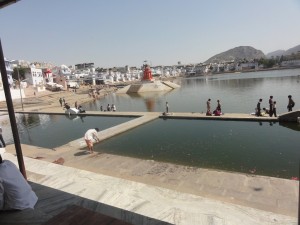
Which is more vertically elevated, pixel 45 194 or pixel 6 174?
pixel 6 174

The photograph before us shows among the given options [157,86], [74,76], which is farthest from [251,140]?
[74,76]

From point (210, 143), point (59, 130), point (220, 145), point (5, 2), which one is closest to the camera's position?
point (5, 2)

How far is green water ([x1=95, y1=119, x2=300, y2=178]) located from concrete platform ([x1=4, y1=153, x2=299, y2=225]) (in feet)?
6.96

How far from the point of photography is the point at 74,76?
11706 centimetres

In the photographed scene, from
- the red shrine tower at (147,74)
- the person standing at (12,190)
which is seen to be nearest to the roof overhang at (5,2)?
the person standing at (12,190)

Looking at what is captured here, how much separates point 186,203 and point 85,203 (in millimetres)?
2314

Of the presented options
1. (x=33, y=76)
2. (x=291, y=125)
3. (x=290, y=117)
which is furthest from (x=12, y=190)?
(x=33, y=76)

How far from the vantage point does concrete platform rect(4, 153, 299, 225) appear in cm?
513

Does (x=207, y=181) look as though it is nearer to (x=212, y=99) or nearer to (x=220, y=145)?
(x=220, y=145)

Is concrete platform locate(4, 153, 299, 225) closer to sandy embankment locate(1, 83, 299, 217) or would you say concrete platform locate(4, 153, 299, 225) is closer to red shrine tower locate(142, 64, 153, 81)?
sandy embankment locate(1, 83, 299, 217)

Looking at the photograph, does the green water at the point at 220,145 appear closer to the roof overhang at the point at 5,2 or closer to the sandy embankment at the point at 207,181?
the sandy embankment at the point at 207,181

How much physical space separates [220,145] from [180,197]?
6.86m

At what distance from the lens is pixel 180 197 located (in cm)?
625

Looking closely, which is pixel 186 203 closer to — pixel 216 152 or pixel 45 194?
pixel 45 194
